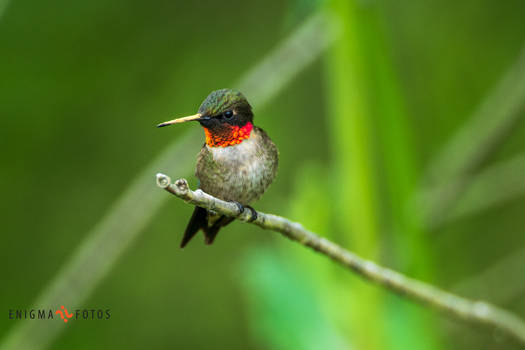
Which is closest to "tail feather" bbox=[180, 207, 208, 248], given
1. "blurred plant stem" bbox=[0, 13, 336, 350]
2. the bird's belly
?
the bird's belly

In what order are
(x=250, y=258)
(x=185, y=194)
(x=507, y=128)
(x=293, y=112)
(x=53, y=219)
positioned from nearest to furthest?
(x=185, y=194)
(x=507, y=128)
(x=250, y=258)
(x=53, y=219)
(x=293, y=112)

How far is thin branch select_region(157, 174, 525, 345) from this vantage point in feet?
2.83

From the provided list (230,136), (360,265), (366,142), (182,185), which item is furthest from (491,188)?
(182,185)

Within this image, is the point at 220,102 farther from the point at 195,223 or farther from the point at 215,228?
the point at 215,228

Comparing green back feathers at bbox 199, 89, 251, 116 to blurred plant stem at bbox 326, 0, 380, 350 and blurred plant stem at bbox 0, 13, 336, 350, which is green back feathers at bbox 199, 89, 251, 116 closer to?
blurred plant stem at bbox 0, 13, 336, 350

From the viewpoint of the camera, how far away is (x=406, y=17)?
149 inches

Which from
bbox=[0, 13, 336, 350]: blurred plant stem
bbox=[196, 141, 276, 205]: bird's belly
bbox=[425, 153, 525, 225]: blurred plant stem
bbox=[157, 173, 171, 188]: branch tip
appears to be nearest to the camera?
bbox=[157, 173, 171, 188]: branch tip

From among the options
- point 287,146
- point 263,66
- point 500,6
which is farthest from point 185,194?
point 500,6

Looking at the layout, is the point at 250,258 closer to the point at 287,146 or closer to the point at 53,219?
the point at 287,146

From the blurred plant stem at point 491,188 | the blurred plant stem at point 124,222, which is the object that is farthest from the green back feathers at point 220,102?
the blurred plant stem at point 491,188

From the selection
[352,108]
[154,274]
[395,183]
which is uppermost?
[352,108]

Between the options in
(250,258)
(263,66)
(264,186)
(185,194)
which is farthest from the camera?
(250,258)

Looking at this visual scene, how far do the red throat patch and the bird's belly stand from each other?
0.11 ft

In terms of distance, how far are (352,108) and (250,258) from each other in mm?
1001
